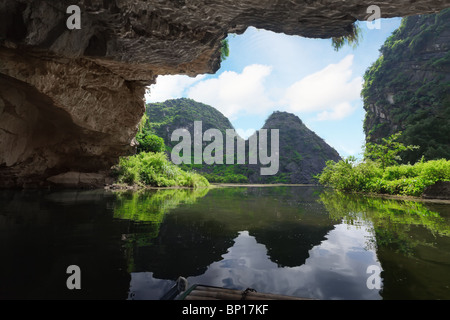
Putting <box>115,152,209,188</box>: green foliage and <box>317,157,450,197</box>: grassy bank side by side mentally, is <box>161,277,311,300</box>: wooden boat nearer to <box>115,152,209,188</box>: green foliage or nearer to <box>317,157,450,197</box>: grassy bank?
<box>317,157,450,197</box>: grassy bank

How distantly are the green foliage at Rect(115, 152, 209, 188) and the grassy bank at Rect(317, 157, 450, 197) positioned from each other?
13339 mm

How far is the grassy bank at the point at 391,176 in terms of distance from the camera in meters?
11.8

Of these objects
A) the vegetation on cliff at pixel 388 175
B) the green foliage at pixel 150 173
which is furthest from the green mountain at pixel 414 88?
the green foliage at pixel 150 173

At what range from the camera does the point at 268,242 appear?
4.36 meters

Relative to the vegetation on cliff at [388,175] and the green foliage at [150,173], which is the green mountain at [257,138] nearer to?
the green foliage at [150,173]

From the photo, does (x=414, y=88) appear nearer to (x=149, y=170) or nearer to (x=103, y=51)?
(x=149, y=170)

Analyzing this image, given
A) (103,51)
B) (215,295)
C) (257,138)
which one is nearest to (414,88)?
(257,138)

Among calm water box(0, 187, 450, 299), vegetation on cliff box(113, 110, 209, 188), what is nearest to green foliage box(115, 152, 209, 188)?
vegetation on cliff box(113, 110, 209, 188)

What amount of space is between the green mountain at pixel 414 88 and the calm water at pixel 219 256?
2891 cm

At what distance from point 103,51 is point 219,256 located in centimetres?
702

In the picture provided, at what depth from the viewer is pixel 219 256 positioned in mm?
3574

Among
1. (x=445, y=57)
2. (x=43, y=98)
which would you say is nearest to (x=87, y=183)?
(x=43, y=98)

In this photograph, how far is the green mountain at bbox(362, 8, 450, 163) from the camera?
28.8 meters

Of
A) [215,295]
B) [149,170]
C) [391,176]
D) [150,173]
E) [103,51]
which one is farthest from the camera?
[149,170]
